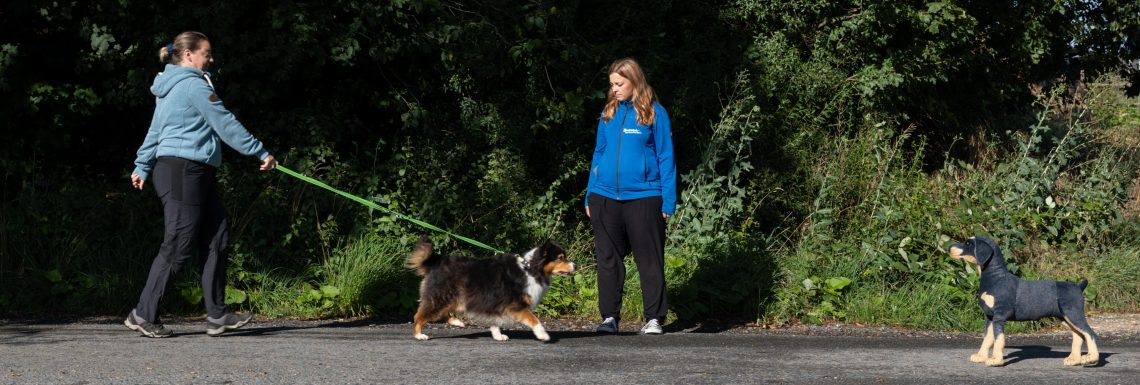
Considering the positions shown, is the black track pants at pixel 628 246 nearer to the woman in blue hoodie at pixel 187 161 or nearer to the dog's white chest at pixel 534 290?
the dog's white chest at pixel 534 290

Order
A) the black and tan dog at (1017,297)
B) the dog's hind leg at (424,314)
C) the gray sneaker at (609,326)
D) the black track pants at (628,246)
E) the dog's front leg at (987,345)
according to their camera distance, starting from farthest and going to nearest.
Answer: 1. the gray sneaker at (609,326)
2. the black track pants at (628,246)
3. the dog's hind leg at (424,314)
4. the dog's front leg at (987,345)
5. the black and tan dog at (1017,297)

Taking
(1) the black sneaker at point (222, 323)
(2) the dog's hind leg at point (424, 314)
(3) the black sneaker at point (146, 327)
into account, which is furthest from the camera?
(2) the dog's hind leg at point (424, 314)

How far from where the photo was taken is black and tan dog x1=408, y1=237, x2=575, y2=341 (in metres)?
7.63

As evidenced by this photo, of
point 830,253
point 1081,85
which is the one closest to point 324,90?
point 830,253

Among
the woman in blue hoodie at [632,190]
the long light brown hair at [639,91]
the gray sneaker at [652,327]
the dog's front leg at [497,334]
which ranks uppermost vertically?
the long light brown hair at [639,91]

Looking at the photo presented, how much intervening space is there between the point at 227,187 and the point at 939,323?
627 centimetres

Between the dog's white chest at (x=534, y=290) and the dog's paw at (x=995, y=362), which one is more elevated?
the dog's white chest at (x=534, y=290)

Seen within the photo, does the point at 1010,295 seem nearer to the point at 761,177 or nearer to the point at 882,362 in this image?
the point at 882,362

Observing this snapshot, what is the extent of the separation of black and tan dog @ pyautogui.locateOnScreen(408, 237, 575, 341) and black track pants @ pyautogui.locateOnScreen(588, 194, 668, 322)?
0.55m

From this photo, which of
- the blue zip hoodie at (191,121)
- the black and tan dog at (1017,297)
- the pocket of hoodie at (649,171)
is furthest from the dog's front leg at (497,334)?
the black and tan dog at (1017,297)

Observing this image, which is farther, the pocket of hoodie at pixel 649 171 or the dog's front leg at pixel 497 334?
the pocket of hoodie at pixel 649 171

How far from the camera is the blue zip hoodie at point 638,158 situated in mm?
7945

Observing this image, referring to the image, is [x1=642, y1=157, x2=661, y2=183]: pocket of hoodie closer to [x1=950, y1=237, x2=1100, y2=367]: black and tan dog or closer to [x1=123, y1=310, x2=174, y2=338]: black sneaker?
[x1=950, y1=237, x2=1100, y2=367]: black and tan dog

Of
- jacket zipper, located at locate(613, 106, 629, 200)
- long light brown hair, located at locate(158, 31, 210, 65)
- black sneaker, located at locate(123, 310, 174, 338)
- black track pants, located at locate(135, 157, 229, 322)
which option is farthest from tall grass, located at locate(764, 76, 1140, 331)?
long light brown hair, located at locate(158, 31, 210, 65)
